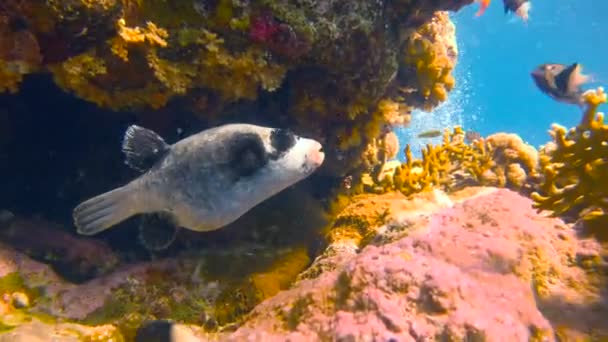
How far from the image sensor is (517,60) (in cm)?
8519

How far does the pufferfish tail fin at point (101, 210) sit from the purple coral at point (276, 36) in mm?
1710

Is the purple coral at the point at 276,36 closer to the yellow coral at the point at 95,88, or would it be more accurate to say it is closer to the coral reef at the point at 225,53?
the coral reef at the point at 225,53

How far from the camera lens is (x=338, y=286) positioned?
2.96 meters

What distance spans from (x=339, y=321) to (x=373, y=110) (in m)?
2.80

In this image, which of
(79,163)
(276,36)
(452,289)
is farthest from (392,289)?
(79,163)

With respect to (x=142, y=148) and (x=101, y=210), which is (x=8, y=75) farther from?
(x=101, y=210)

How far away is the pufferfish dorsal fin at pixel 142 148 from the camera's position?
3371 millimetres

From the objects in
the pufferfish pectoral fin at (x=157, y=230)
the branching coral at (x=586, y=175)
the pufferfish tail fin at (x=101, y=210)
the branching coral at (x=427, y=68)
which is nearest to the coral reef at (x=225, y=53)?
the branching coral at (x=427, y=68)

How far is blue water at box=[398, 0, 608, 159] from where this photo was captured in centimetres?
6762

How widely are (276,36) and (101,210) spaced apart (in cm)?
204

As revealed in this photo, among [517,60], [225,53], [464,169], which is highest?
[517,60]

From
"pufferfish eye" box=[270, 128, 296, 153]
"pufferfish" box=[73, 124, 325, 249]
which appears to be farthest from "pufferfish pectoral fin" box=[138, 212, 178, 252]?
"pufferfish eye" box=[270, 128, 296, 153]

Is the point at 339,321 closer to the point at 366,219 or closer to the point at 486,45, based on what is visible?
the point at 366,219

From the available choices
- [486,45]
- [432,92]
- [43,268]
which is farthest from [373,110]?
[486,45]
